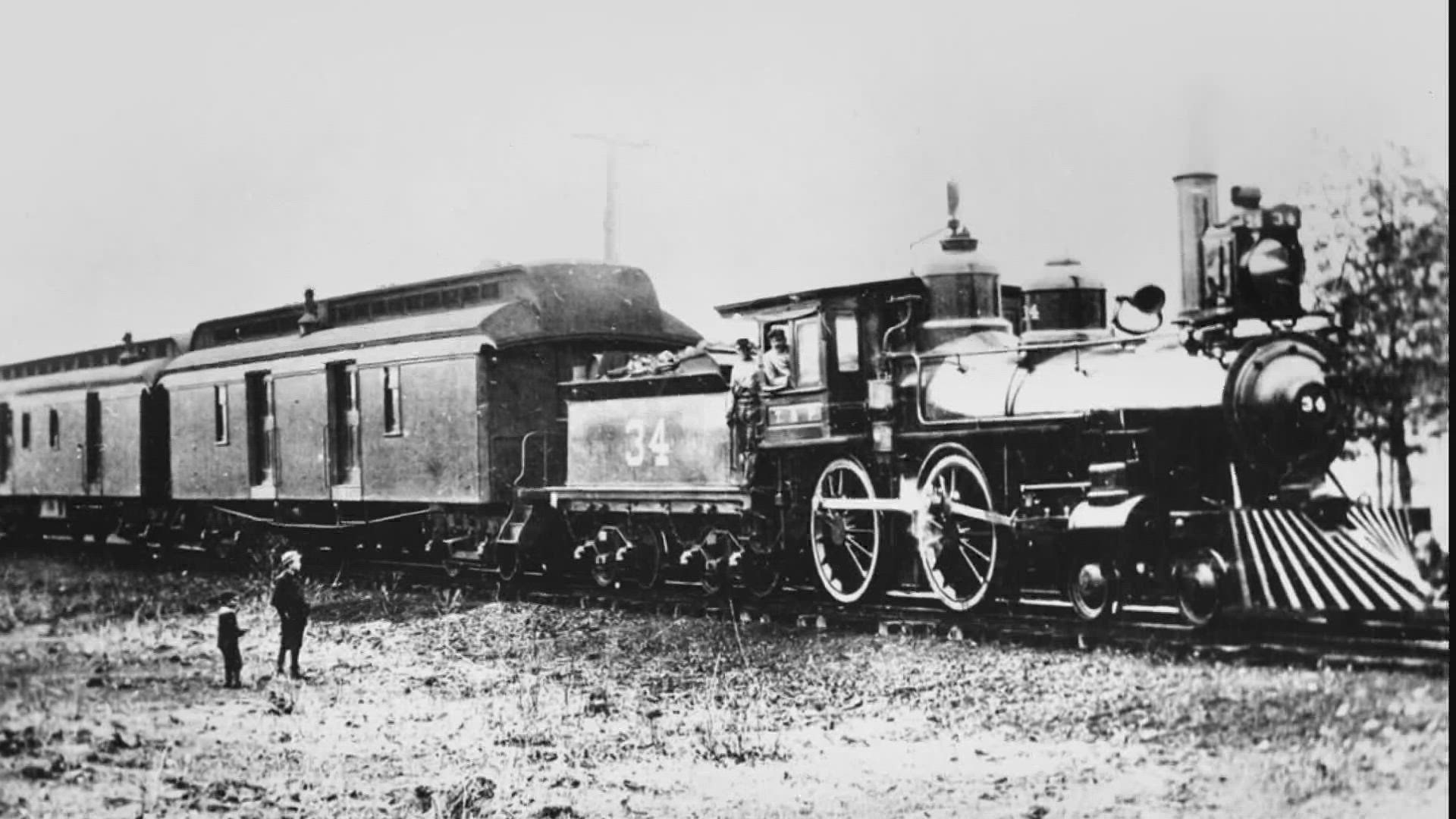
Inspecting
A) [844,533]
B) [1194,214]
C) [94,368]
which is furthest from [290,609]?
[1194,214]

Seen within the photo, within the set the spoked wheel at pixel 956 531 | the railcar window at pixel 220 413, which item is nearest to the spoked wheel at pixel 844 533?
the spoked wheel at pixel 956 531

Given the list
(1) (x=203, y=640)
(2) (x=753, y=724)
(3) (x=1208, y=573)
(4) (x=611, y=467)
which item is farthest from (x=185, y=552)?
(3) (x=1208, y=573)

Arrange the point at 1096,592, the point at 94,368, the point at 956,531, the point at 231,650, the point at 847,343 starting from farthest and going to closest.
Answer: the point at 94,368 < the point at 847,343 < the point at 231,650 < the point at 956,531 < the point at 1096,592

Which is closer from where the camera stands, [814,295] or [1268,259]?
[1268,259]

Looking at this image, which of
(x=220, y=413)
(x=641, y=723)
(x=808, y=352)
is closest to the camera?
(x=641, y=723)

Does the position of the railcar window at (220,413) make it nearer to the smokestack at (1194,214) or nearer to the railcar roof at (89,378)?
the railcar roof at (89,378)

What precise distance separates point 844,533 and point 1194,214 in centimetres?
202

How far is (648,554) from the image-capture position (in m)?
6.17

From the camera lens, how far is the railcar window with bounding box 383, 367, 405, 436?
6426mm

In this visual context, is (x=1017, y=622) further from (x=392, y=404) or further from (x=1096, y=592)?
(x=392, y=404)

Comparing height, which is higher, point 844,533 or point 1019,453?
point 1019,453

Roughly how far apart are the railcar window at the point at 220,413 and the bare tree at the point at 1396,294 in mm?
5305

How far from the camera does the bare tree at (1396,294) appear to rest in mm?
3604

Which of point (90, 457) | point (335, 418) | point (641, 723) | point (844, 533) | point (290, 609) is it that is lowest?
point (641, 723)
